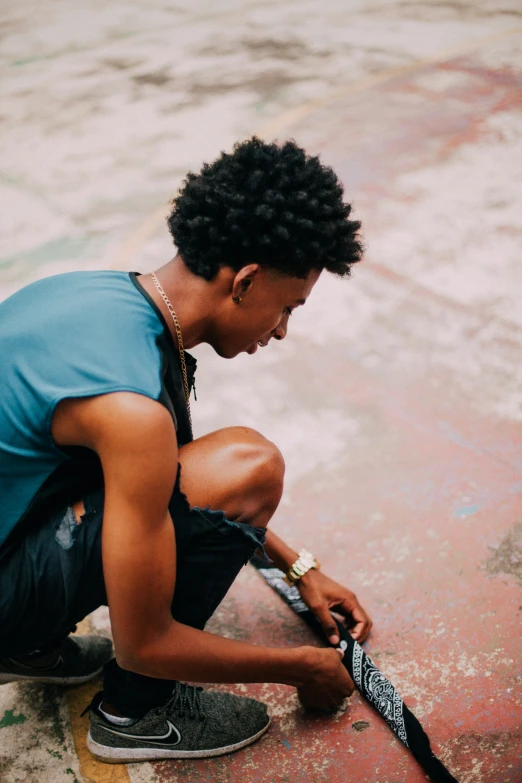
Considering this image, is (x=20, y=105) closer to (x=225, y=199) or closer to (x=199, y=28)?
(x=199, y=28)

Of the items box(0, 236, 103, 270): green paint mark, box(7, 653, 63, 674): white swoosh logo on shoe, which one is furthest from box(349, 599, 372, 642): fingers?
box(0, 236, 103, 270): green paint mark

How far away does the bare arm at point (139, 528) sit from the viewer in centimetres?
133

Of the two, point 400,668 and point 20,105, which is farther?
point 20,105

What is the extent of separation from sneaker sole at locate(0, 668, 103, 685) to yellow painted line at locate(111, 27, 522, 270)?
224 centimetres

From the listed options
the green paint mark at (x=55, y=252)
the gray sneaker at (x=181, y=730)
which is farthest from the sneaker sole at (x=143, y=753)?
the green paint mark at (x=55, y=252)

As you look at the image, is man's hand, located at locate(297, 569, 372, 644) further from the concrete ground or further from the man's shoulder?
the man's shoulder

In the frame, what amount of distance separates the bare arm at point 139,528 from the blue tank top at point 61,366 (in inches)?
1.9

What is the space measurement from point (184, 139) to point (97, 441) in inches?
160

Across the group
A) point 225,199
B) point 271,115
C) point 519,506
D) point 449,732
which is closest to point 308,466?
point 519,506

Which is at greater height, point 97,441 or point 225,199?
point 225,199

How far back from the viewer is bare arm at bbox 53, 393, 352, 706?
1332mm

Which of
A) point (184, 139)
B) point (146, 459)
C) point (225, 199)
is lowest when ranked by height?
point (184, 139)

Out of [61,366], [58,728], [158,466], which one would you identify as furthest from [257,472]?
[58,728]

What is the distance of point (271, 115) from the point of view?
17.5 ft
